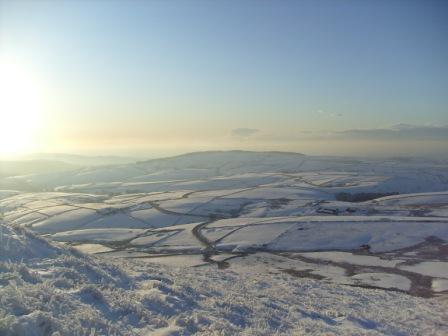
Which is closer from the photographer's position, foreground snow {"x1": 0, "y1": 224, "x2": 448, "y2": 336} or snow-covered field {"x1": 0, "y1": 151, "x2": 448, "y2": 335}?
foreground snow {"x1": 0, "y1": 224, "x2": 448, "y2": 336}

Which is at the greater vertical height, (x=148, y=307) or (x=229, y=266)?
(x=148, y=307)

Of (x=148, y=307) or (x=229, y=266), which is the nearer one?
(x=148, y=307)

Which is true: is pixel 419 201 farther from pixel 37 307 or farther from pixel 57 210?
pixel 37 307

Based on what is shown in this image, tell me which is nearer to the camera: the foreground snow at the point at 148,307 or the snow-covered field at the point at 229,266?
the foreground snow at the point at 148,307

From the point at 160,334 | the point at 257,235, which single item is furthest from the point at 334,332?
the point at 257,235
